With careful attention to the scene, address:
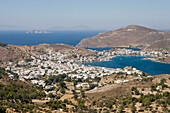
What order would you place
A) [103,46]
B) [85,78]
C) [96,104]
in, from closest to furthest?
[96,104] → [85,78] → [103,46]

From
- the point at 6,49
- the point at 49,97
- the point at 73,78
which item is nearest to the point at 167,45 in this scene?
the point at 73,78

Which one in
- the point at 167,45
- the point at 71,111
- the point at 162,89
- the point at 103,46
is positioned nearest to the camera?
the point at 71,111

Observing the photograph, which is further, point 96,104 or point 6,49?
point 6,49

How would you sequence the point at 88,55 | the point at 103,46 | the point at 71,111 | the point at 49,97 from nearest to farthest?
the point at 71,111 → the point at 49,97 → the point at 88,55 → the point at 103,46

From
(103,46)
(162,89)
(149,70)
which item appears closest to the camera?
(162,89)

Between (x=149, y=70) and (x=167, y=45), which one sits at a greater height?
(x=167, y=45)

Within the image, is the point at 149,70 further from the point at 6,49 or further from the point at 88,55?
the point at 6,49

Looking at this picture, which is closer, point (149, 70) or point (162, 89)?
point (162, 89)

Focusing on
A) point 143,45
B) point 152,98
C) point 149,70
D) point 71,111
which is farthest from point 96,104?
point 143,45

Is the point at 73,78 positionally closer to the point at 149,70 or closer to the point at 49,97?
the point at 49,97
